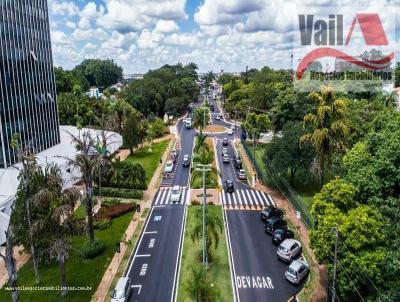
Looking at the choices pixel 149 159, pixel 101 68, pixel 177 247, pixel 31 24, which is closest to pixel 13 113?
pixel 31 24

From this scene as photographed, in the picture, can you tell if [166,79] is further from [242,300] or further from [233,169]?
[242,300]

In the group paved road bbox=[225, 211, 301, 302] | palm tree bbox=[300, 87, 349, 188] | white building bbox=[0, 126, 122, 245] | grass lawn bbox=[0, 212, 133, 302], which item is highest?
palm tree bbox=[300, 87, 349, 188]

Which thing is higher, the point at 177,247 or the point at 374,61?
the point at 374,61

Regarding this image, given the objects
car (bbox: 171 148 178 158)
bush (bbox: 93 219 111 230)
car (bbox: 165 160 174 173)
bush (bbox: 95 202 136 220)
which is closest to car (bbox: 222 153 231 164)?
car (bbox: 171 148 178 158)

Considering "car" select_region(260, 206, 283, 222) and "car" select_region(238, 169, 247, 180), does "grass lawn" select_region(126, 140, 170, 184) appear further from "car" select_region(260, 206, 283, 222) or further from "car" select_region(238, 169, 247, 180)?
"car" select_region(260, 206, 283, 222)

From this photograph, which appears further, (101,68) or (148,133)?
(101,68)

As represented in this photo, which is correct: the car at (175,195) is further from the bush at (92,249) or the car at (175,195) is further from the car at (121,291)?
the car at (121,291)

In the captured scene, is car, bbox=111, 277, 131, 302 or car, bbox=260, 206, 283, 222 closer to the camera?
car, bbox=111, 277, 131, 302
